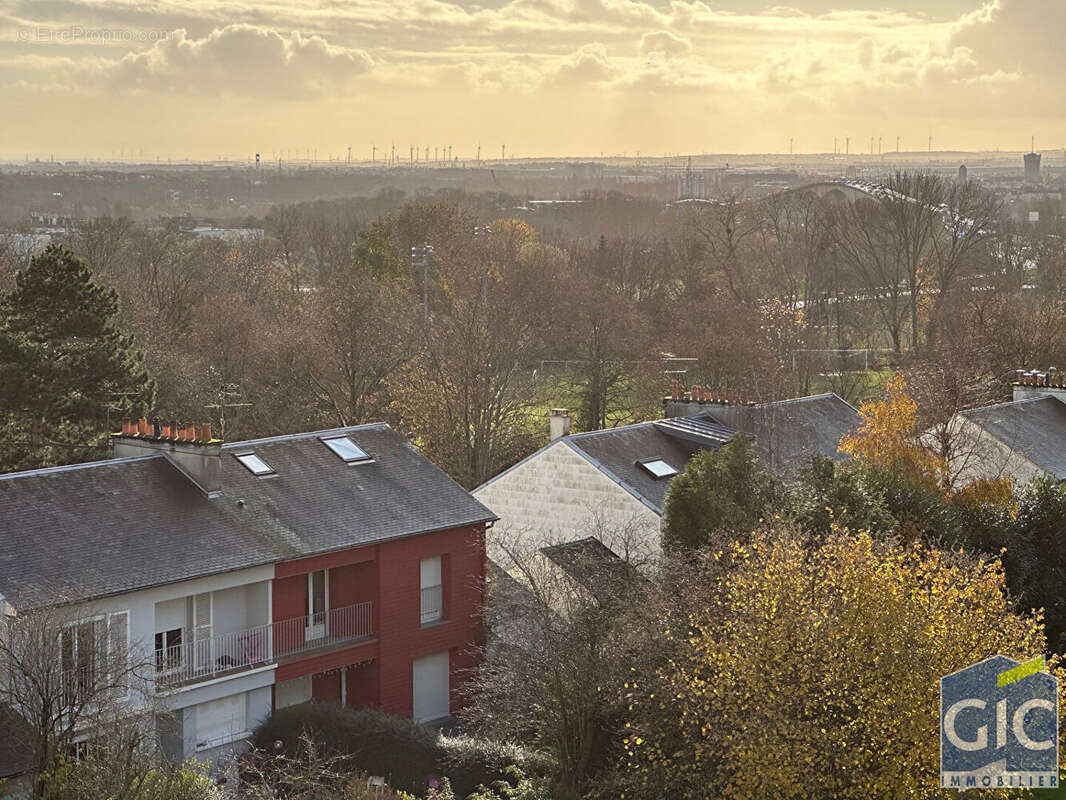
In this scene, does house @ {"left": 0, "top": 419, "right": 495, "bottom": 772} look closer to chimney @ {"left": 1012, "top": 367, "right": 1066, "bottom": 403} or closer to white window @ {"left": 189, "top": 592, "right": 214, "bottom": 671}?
white window @ {"left": 189, "top": 592, "right": 214, "bottom": 671}

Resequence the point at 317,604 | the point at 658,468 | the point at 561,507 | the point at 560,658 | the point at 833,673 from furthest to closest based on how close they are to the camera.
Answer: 1. the point at 658,468
2. the point at 561,507
3. the point at 317,604
4. the point at 560,658
5. the point at 833,673

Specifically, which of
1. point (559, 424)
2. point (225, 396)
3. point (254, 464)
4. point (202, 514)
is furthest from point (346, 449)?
point (225, 396)

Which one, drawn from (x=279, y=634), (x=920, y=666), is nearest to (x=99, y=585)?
(x=279, y=634)

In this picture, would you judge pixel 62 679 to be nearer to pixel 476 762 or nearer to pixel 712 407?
pixel 476 762

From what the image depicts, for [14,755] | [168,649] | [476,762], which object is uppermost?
[168,649]

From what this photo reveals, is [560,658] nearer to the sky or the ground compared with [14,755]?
nearer to the sky

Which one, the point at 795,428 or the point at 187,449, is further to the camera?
the point at 795,428
